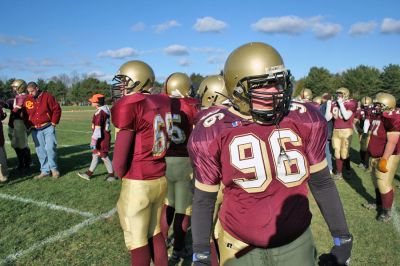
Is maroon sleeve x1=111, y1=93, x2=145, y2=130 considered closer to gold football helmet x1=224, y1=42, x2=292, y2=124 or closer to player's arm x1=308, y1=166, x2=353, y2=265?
gold football helmet x1=224, y1=42, x2=292, y2=124

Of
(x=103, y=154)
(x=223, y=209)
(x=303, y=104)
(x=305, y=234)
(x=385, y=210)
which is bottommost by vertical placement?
(x=385, y=210)

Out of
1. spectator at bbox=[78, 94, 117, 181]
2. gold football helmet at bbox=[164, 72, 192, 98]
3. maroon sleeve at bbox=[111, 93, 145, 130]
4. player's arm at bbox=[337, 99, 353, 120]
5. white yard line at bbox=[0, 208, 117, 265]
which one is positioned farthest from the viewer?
player's arm at bbox=[337, 99, 353, 120]

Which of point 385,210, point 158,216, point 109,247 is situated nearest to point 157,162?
point 158,216

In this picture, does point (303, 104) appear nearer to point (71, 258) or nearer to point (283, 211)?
point (283, 211)

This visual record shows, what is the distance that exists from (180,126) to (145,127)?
38.4 inches

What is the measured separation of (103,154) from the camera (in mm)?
7723

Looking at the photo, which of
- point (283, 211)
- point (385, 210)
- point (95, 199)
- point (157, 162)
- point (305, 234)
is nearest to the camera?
point (283, 211)

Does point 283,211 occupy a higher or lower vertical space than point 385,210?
higher

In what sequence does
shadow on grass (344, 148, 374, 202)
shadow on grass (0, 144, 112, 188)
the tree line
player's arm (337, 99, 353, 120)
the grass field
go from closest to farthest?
1. the grass field
2. shadow on grass (344, 148, 374, 202)
3. shadow on grass (0, 144, 112, 188)
4. player's arm (337, 99, 353, 120)
5. the tree line

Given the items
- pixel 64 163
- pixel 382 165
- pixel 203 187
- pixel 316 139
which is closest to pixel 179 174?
pixel 203 187

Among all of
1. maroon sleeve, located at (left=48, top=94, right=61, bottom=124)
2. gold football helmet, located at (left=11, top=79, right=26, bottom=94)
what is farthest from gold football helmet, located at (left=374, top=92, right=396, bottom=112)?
gold football helmet, located at (left=11, top=79, right=26, bottom=94)

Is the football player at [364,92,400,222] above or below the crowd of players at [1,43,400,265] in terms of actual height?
below

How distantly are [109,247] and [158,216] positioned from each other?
1538 millimetres

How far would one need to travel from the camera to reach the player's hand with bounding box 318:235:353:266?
2.08 meters
